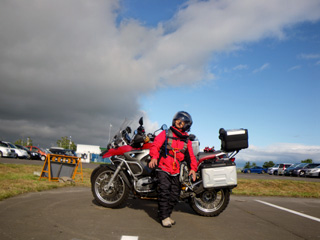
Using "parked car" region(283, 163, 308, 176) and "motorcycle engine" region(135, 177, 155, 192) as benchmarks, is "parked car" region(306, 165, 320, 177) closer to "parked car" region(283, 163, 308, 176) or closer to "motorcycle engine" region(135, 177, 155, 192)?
"parked car" region(283, 163, 308, 176)

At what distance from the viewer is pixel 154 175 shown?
4.98 meters

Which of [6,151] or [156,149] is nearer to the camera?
[156,149]

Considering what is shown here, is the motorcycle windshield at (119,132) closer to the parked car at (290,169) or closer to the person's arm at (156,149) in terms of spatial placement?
the person's arm at (156,149)

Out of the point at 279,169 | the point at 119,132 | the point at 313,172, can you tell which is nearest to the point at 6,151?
the point at 119,132

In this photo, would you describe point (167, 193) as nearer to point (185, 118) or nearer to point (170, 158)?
point (170, 158)

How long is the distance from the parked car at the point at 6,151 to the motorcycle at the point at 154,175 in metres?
26.5

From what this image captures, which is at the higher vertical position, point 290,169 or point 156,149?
point 156,149

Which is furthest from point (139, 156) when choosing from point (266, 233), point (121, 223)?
point (266, 233)

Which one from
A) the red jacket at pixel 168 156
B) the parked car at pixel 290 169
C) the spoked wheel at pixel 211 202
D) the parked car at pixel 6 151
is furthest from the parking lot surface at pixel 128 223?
the parked car at pixel 290 169

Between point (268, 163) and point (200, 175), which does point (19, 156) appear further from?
point (268, 163)

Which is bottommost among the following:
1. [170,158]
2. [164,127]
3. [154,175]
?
[154,175]

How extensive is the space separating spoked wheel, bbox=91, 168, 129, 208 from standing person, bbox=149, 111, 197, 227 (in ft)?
3.45

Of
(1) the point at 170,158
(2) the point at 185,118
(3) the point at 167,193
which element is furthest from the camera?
(2) the point at 185,118

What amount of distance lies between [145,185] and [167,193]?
77 centimetres
